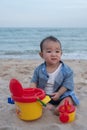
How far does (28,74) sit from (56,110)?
1855 millimetres

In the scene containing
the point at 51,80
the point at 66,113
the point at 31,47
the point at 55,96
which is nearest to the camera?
the point at 66,113

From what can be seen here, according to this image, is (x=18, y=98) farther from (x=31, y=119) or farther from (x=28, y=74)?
(x=28, y=74)

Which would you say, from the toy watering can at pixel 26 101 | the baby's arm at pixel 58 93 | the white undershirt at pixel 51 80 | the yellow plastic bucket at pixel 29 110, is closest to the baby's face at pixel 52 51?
the white undershirt at pixel 51 80

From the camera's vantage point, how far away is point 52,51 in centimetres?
247

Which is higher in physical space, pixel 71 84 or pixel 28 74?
pixel 71 84

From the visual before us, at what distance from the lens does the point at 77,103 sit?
2658 mm

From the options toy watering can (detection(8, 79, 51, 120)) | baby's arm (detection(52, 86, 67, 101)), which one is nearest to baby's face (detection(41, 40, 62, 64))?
baby's arm (detection(52, 86, 67, 101))

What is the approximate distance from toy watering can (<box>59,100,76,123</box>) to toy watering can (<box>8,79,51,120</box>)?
0.20m

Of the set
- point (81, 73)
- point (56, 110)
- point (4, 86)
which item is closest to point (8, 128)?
point (56, 110)

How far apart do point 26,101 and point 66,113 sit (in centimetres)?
41

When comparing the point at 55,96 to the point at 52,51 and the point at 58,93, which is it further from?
the point at 52,51

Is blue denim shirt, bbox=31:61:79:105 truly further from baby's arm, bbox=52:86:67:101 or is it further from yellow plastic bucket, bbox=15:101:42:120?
yellow plastic bucket, bbox=15:101:42:120

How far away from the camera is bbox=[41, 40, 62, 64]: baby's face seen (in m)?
2.46

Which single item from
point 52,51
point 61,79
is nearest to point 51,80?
point 61,79
